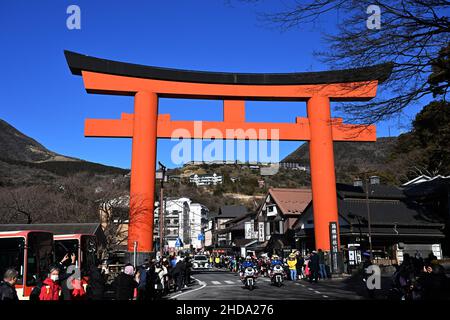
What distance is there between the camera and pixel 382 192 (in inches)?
1280

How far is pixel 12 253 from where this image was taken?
11.4m

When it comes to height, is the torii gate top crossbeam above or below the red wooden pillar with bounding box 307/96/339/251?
above

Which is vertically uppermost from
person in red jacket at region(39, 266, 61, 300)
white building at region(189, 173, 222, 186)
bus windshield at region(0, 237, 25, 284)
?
white building at region(189, 173, 222, 186)

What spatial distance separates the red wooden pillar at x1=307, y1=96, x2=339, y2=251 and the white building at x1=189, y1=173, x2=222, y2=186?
10815 centimetres

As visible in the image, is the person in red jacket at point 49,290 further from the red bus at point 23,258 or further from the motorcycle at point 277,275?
the motorcycle at point 277,275

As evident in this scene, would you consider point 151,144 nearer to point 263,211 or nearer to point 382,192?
point 382,192

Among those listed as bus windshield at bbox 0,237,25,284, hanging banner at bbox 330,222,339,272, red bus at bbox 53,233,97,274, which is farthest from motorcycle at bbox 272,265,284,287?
bus windshield at bbox 0,237,25,284

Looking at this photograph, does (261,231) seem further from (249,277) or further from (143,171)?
(249,277)

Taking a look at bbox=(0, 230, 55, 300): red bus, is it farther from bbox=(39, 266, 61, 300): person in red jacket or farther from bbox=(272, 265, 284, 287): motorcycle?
bbox=(272, 265, 284, 287): motorcycle

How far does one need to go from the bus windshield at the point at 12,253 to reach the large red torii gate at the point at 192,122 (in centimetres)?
787

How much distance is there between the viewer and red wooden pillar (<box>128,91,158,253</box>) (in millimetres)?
19594

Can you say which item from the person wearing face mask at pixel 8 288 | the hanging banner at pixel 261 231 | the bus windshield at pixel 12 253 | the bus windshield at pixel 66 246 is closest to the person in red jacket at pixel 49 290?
the person wearing face mask at pixel 8 288

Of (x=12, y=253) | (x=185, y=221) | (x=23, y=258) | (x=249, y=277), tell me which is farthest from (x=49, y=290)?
(x=185, y=221)
